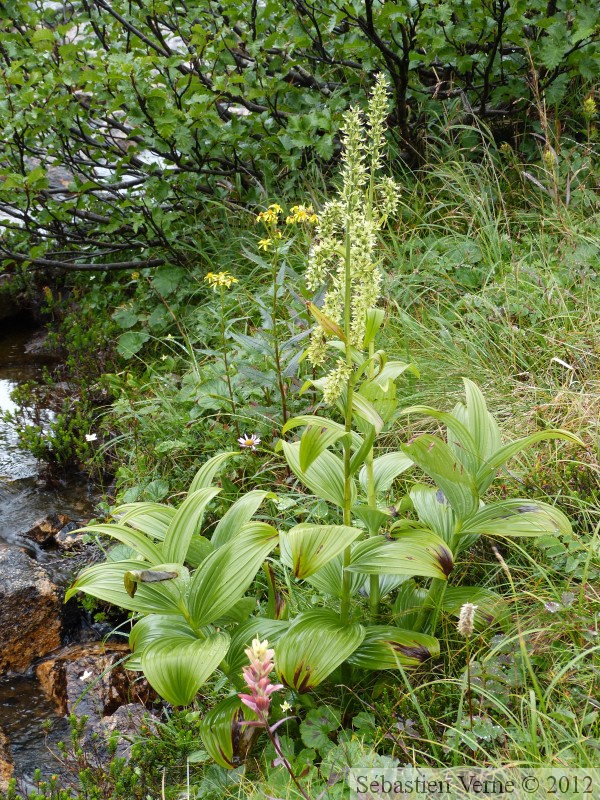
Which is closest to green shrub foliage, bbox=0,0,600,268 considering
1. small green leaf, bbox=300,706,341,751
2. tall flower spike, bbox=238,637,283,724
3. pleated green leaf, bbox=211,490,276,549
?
pleated green leaf, bbox=211,490,276,549

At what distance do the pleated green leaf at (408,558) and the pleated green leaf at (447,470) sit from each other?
0.15 m

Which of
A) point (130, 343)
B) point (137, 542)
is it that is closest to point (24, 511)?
point (130, 343)

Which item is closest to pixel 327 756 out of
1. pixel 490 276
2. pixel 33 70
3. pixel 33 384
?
pixel 490 276

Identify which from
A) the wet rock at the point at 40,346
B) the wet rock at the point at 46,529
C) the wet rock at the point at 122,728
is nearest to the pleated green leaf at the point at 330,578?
the wet rock at the point at 122,728

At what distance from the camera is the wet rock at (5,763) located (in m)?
2.27

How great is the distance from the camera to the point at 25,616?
120 inches

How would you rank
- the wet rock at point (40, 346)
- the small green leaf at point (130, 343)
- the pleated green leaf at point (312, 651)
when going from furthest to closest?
the wet rock at point (40, 346) → the small green leaf at point (130, 343) → the pleated green leaf at point (312, 651)

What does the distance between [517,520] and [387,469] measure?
46 cm

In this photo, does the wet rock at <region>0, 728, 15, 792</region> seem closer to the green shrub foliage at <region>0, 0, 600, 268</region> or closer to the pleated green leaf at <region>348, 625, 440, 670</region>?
the pleated green leaf at <region>348, 625, 440, 670</region>

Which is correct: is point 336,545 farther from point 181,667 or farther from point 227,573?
point 181,667

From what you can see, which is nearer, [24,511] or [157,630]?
[157,630]

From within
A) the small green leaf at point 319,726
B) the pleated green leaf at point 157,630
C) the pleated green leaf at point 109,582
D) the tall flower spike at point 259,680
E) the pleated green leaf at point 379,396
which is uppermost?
the pleated green leaf at point 379,396

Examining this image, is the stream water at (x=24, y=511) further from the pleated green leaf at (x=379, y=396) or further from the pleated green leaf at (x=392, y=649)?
the pleated green leaf at (x=379, y=396)

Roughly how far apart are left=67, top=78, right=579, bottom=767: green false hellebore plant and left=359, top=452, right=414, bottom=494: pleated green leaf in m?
0.12
